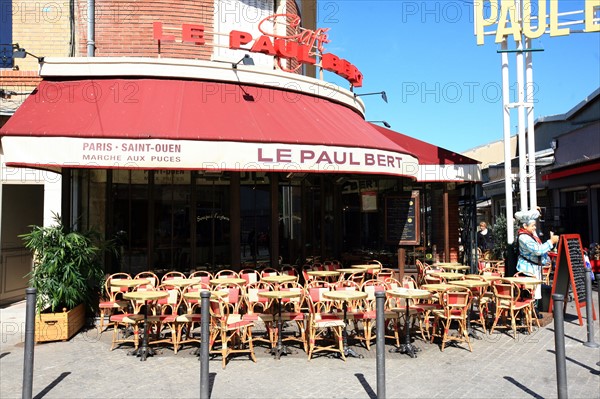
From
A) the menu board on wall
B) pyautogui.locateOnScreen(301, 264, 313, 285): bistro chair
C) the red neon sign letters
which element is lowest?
pyautogui.locateOnScreen(301, 264, 313, 285): bistro chair

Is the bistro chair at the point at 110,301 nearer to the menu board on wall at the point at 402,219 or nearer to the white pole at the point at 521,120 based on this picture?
the menu board on wall at the point at 402,219

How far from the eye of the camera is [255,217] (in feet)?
32.9

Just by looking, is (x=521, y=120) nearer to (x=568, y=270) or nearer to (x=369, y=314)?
(x=568, y=270)

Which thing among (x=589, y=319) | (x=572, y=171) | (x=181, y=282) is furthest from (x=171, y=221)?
(x=572, y=171)

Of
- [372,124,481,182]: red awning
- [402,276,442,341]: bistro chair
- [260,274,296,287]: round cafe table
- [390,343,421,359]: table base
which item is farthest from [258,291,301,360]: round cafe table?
[372,124,481,182]: red awning

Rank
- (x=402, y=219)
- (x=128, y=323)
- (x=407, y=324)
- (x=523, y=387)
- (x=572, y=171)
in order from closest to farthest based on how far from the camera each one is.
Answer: (x=523, y=387) → (x=407, y=324) → (x=128, y=323) → (x=402, y=219) → (x=572, y=171)

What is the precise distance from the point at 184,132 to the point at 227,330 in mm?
2939

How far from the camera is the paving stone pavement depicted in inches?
207

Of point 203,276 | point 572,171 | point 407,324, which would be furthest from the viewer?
point 572,171

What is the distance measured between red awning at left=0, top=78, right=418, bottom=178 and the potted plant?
125cm

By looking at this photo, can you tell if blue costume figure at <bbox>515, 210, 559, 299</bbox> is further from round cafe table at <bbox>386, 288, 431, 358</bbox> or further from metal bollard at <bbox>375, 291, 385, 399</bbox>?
metal bollard at <bbox>375, 291, 385, 399</bbox>

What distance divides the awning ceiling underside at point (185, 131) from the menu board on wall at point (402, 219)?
7.95 feet

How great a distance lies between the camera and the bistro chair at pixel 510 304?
25.3ft

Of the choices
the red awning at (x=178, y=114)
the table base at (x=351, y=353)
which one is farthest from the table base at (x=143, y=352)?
the red awning at (x=178, y=114)
